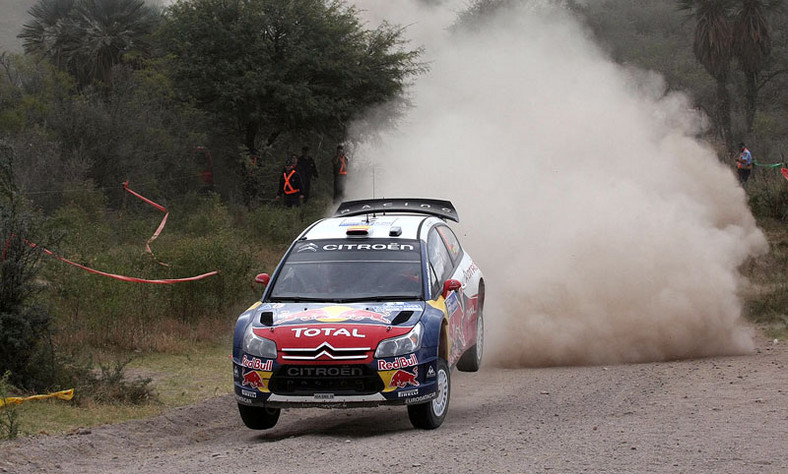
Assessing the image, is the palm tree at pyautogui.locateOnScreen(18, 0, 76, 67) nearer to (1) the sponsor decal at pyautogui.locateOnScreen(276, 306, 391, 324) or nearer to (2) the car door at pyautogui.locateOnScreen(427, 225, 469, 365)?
(2) the car door at pyautogui.locateOnScreen(427, 225, 469, 365)

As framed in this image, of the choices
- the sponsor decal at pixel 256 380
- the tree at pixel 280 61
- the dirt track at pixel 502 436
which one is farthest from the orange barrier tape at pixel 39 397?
the tree at pixel 280 61

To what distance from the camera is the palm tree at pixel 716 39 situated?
40062 mm

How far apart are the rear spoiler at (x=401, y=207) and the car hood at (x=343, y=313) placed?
321cm

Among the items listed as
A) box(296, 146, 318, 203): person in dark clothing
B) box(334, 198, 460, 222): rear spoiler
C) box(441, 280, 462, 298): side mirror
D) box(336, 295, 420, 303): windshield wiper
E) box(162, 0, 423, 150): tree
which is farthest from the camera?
box(162, 0, 423, 150): tree

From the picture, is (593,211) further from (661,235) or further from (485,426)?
(485,426)

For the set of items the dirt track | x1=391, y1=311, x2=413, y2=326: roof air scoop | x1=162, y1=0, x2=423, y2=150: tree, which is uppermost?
x1=162, y1=0, x2=423, y2=150: tree

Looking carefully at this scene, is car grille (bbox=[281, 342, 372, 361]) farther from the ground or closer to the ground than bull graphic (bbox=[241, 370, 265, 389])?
farther from the ground

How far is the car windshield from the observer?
370 inches

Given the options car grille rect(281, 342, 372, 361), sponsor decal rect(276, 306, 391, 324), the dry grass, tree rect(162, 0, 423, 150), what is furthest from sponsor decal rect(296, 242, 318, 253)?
tree rect(162, 0, 423, 150)

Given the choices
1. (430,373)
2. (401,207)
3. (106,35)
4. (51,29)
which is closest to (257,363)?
(430,373)

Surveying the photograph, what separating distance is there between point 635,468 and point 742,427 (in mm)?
1821

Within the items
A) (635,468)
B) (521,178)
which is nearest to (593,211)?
(521,178)

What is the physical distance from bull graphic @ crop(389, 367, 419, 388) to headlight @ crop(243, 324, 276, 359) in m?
1.00

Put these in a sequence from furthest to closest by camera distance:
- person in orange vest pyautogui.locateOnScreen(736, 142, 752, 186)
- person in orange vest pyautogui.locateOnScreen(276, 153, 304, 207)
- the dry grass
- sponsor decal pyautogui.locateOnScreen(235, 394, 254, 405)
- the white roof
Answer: person in orange vest pyautogui.locateOnScreen(736, 142, 752, 186) → person in orange vest pyautogui.locateOnScreen(276, 153, 304, 207) → the dry grass → the white roof → sponsor decal pyautogui.locateOnScreen(235, 394, 254, 405)
